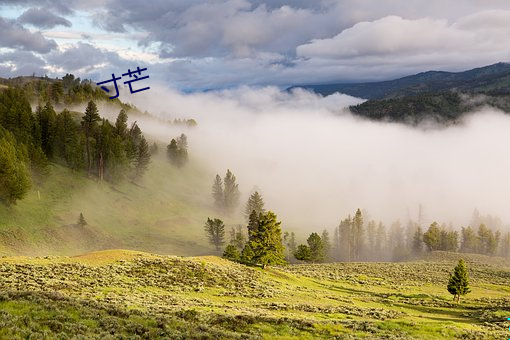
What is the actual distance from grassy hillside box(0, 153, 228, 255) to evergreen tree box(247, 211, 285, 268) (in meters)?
47.9

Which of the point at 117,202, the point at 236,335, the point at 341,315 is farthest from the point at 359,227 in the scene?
the point at 236,335

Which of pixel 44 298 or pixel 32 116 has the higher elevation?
pixel 32 116

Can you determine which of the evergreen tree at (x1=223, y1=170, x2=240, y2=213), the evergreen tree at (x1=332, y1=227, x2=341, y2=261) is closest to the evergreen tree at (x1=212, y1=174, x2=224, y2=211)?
the evergreen tree at (x1=223, y1=170, x2=240, y2=213)

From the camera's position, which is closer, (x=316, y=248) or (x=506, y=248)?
(x=316, y=248)

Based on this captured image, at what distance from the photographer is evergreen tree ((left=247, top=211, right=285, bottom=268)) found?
71875 millimetres

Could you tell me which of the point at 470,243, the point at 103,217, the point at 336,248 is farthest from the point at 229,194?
the point at 470,243

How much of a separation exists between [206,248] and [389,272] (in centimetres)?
5731

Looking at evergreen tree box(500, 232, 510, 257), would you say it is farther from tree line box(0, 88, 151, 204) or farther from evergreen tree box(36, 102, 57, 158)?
evergreen tree box(36, 102, 57, 158)

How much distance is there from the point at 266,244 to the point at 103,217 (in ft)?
230

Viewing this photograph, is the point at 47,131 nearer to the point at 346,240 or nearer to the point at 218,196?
the point at 218,196

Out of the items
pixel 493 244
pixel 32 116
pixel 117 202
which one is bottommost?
pixel 493 244

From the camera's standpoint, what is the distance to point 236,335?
24.4m

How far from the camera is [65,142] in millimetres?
137625

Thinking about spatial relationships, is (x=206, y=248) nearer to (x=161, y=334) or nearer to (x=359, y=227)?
(x=359, y=227)
